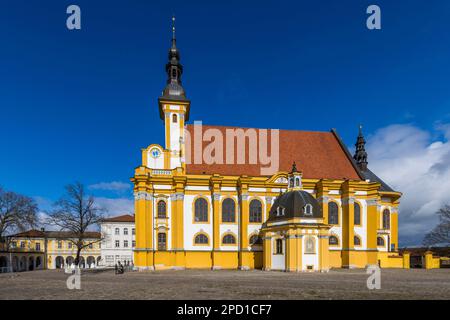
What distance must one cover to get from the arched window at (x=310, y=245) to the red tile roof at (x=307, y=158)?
9291 millimetres

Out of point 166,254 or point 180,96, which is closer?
point 166,254

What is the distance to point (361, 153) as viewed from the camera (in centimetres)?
4019

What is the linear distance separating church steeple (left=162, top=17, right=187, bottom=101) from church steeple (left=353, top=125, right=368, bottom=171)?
22075mm

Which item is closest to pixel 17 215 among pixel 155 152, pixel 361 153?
pixel 155 152

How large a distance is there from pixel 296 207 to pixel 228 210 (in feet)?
24.4

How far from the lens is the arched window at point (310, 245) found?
90.1 feet

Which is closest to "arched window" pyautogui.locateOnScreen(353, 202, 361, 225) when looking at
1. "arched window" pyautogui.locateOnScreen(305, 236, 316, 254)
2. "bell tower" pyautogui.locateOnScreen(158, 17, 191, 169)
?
"arched window" pyautogui.locateOnScreen(305, 236, 316, 254)

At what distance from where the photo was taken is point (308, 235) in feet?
90.7

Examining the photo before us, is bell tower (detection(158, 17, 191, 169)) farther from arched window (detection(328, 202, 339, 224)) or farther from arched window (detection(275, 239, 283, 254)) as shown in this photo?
arched window (detection(328, 202, 339, 224))

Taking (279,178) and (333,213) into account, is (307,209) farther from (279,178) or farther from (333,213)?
(333,213)

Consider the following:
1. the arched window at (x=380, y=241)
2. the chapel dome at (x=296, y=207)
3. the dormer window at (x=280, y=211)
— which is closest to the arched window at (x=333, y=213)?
the chapel dome at (x=296, y=207)
